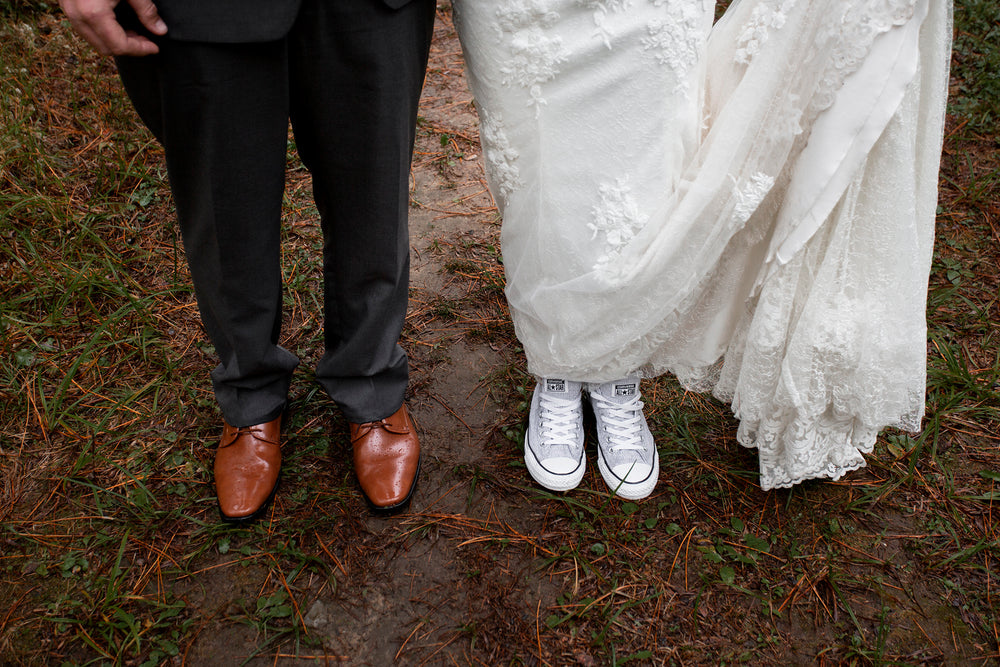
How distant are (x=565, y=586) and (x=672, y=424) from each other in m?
0.56

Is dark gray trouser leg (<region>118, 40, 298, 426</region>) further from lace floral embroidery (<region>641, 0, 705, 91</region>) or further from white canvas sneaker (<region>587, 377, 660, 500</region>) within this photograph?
white canvas sneaker (<region>587, 377, 660, 500</region>)

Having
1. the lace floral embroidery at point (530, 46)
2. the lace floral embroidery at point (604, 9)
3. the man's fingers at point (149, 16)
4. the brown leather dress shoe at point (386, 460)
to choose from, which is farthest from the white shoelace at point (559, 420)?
the man's fingers at point (149, 16)

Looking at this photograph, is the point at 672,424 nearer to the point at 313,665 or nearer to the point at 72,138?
the point at 313,665

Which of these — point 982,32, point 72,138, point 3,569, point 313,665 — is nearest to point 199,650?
point 313,665

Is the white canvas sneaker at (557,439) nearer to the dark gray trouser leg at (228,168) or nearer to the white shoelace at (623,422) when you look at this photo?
the white shoelace at (623,422)

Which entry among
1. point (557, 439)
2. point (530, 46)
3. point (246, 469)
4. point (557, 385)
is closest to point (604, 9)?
point (530, 46)

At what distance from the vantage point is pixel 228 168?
42.8 inches

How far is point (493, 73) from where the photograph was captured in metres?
1.15

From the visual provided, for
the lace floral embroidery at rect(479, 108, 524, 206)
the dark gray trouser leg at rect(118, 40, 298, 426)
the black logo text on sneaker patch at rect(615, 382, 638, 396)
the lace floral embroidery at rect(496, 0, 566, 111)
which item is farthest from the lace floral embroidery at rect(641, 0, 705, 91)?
the black logo text on sneaker patch at rect(615, 382, 638, 396)

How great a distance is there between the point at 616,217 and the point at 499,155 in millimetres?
266

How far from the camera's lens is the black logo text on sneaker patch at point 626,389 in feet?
5.22

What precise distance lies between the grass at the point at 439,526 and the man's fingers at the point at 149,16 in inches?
41.5

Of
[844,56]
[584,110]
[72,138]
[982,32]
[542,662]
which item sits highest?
[844,56]

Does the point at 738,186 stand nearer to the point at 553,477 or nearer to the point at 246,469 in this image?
the point at 553,477
